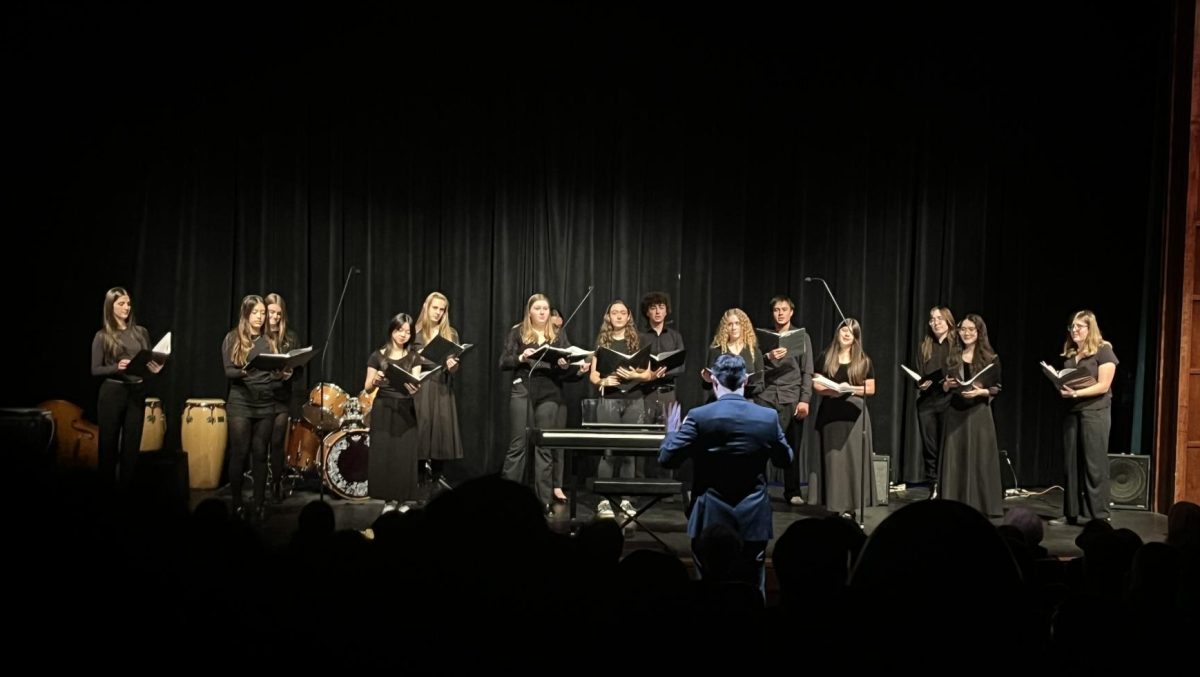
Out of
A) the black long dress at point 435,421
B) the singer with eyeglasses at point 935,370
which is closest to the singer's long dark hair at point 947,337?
the singer with eyeglasses at point 935,370

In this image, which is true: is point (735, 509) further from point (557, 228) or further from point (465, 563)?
point (557, 228)

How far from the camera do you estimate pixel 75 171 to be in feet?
31.0

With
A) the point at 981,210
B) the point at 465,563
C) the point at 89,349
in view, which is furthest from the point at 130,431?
the point at 981,210

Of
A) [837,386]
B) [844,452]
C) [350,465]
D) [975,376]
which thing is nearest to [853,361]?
[837,386]

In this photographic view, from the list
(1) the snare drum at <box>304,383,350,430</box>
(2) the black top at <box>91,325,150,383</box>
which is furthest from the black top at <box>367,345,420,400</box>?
(2) the black top at <box>91,325,150,383</box>

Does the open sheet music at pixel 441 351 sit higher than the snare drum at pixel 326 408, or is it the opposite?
the open sheet music at pixel 441 351

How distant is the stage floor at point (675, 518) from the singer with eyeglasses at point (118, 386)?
2.24ft

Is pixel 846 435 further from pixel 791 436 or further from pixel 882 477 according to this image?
pixel 882 477

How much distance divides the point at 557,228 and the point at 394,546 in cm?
817

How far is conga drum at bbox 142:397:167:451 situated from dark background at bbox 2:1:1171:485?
0.44 metres

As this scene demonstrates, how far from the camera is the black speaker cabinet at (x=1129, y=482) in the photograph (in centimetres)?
881

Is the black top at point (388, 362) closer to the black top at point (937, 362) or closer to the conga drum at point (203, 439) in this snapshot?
the conga drum at point (203, 439)

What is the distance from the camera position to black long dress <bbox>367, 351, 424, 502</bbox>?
7863 mm

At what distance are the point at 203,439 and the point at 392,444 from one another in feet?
7.16
